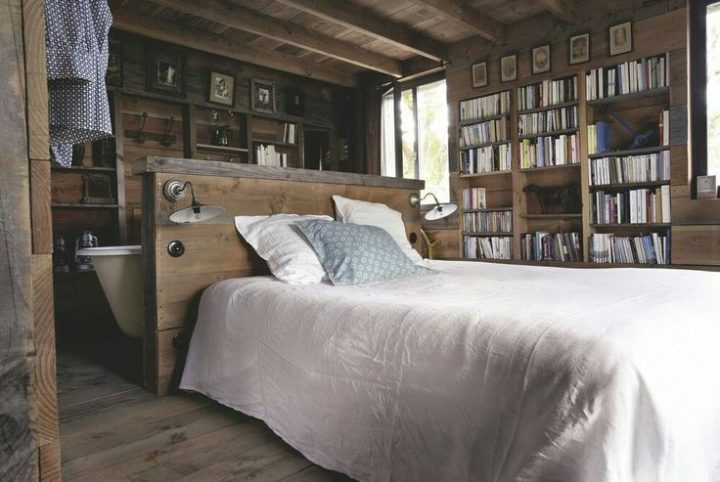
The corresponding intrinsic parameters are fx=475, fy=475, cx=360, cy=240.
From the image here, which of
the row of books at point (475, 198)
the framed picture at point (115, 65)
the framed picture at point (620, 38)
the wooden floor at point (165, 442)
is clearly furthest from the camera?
the row of books at point (475, 198)

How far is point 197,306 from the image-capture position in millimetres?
2197

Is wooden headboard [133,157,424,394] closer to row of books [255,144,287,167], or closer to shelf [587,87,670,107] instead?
shelf [587,87,670,107]

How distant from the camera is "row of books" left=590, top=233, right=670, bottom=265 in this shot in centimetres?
358

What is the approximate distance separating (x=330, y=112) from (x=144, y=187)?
417 centimetres

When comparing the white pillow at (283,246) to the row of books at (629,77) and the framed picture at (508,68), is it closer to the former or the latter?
the row of books at (629,77)

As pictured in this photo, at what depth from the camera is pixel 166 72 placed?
4.68 meters

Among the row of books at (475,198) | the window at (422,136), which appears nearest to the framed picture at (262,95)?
the window at (422,136)

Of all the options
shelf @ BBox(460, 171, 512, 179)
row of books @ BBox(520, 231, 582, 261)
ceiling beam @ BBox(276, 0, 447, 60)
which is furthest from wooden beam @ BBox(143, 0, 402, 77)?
row of books @ BBox(520, 231, 582, 261)

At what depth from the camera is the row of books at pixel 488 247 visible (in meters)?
4.50

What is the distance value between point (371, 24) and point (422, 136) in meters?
1.49

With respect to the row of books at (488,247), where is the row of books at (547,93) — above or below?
above

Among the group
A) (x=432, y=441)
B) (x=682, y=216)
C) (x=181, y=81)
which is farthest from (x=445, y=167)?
(x=432, y=441)

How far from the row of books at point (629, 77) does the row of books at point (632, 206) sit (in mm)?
782

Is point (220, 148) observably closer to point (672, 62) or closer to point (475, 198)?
point (475, 198)
